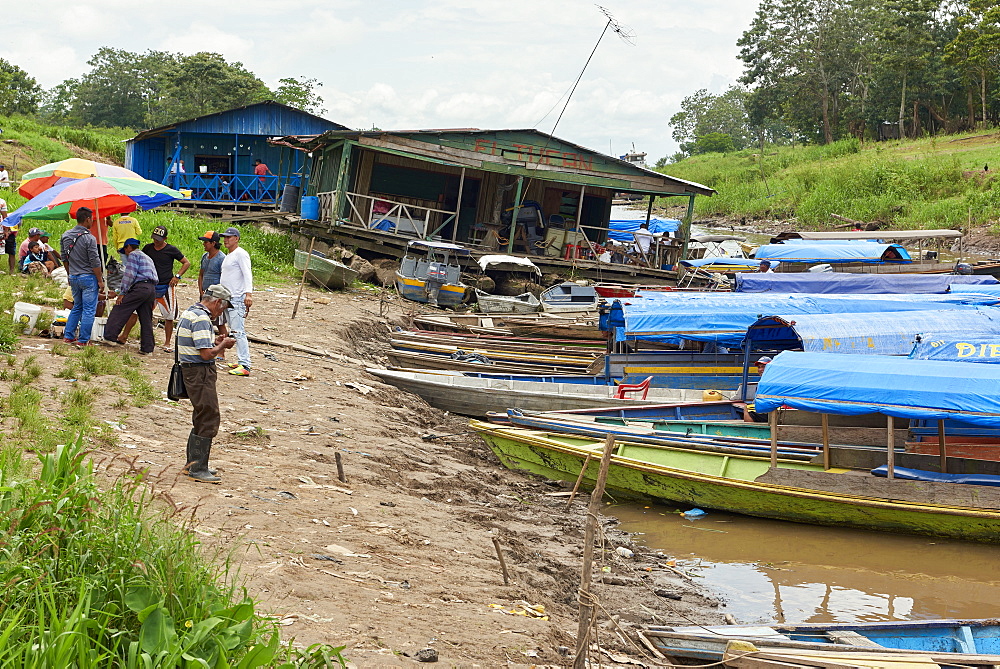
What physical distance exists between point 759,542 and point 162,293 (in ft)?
29.1

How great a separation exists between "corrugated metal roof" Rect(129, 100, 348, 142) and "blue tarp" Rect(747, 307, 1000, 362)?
75.8ft

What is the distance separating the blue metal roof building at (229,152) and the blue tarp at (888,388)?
2571 cm

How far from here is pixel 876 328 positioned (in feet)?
45.1

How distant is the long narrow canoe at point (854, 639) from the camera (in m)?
6.12

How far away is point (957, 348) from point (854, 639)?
639 centimetres

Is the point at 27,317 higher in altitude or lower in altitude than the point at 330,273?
lower

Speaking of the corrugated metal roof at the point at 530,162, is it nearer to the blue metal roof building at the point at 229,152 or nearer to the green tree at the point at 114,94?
the blue metal roof building at the point at 229,152

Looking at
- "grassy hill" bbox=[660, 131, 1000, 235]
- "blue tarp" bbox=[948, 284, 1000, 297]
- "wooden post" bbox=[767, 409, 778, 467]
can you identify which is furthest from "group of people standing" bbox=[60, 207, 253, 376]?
"grassy hill" bbox=[660, 131, 1000, 235]

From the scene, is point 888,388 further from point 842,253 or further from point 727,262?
point 727,262

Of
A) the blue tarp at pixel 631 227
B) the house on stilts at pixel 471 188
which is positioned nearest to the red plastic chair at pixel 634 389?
the house on stilts at pixel 471 188

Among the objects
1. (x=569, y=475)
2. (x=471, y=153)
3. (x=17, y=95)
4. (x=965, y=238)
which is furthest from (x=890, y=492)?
(x=17, y=95)

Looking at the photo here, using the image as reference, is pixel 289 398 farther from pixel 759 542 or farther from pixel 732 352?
pixel 732 352

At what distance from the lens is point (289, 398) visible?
11469mm

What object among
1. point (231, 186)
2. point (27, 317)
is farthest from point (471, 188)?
point (27, 317)
